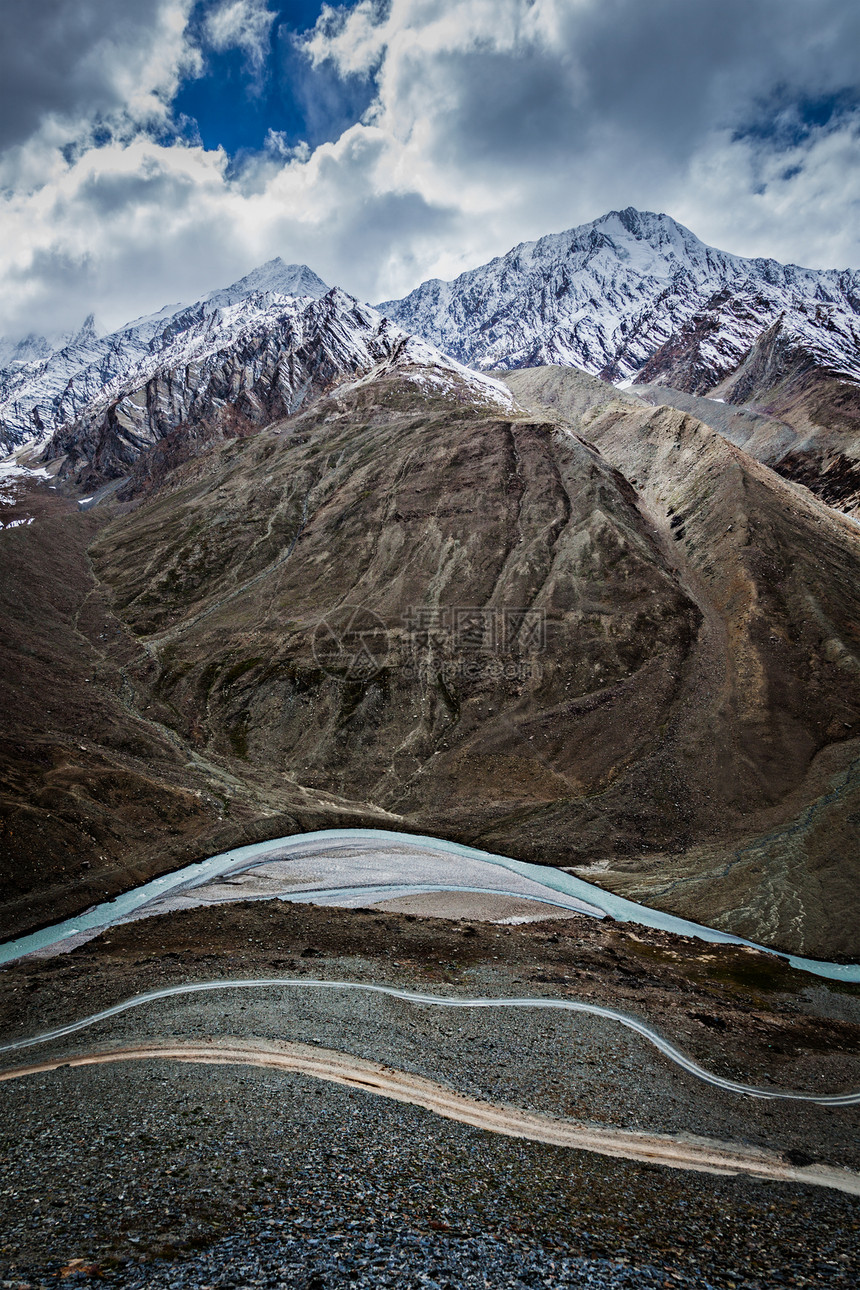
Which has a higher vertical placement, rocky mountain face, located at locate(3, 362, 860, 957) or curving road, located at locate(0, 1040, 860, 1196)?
rocky mountain face, located at locate(3, 362, 860, 957)

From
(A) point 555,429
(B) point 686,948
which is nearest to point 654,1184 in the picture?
(B) point 686,948

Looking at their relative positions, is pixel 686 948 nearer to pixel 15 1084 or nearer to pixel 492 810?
pixel 492 810

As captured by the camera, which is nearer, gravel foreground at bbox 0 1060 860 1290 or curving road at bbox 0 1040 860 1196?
gravel foreground at bbox 0 1060 860 1290

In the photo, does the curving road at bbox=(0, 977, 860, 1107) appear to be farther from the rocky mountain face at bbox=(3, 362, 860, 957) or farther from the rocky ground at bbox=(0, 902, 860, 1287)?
the rocky mountain face at bbox=(3, 362, 860, 957)

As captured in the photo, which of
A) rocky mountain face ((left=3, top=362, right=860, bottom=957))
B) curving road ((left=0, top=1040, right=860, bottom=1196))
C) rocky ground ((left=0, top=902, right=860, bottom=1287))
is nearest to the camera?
rocky ground ((left=0, top=902, right=860, bottom=1287))

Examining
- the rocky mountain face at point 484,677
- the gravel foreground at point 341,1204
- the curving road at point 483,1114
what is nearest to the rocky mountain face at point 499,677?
the rocky mountain face at point 484,677

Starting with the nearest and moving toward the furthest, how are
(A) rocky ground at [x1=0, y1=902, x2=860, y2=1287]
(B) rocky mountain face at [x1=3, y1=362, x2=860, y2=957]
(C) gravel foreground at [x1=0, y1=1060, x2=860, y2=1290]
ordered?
(C) gravel foreground at [x1=0, y1=1060, x2=860, y2=1290] → (A) rocky ground at [x1=0, y1=902, x2=860, y2=1287] → (B) rocky mountain face at [x1=3, y1=362, x2=860, y2=957]

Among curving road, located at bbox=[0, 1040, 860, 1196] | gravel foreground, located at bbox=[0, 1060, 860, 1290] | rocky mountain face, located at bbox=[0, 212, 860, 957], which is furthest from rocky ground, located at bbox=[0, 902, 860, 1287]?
rocky mountain face, located at bbox=[0, 212, 860, 957]
